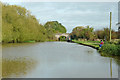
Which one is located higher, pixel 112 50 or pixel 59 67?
pixel 112 50

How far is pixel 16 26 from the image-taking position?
36.6 metres

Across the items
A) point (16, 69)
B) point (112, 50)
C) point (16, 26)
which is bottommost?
point (16, 69)

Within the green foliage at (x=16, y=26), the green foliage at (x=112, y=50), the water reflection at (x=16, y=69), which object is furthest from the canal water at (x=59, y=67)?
the green foliage at (x=16, y=26)

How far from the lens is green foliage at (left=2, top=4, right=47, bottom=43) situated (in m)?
33.8

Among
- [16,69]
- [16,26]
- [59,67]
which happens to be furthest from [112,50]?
[16,26]

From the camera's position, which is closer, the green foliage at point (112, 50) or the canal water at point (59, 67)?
the canal water at point (59, 67)

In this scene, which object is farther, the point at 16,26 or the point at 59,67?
the point at 16,26

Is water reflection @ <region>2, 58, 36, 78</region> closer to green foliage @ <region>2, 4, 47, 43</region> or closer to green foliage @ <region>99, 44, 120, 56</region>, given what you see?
green foliage @ <region>99, 44, 120, 56</region>

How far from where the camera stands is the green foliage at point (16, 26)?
33.8 m

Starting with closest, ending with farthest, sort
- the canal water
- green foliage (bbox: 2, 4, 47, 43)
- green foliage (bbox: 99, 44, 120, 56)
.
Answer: the canal water → green foliage (bbox: 99, 44, 120, 56) → green foliage (bbox: 2, 4, 47, 43)

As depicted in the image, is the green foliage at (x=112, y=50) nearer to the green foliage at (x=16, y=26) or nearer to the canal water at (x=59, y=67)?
the canal water at (x=59, y=67)

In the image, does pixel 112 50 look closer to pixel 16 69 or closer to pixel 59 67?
pixel 59 67

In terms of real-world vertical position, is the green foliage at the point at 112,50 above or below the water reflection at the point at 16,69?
above

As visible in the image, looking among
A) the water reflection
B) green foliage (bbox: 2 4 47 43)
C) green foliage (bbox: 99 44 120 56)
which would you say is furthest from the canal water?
green foliage (bbox: 2 4 47 43)
